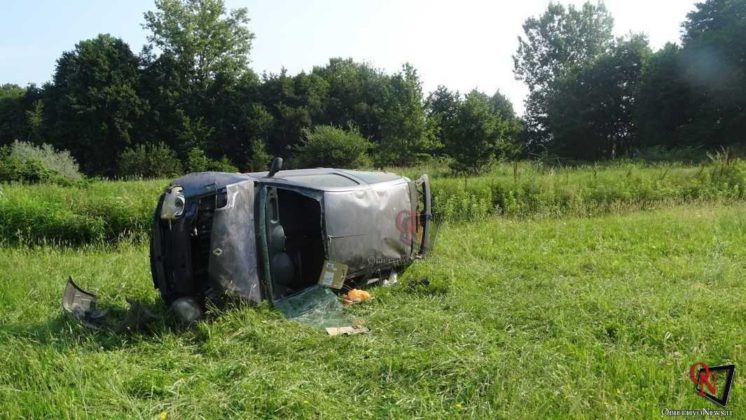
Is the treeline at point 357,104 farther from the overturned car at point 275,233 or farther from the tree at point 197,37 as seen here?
the overturned car at point 275,233

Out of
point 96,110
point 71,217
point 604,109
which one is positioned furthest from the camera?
point 96,110

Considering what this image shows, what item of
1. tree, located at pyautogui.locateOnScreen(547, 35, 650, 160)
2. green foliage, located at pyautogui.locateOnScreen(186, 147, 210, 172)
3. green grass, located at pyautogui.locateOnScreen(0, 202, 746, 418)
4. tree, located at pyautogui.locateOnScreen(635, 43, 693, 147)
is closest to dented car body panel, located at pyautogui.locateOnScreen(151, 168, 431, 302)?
green grass, located at pyautogui.locateOnScreen(0, 202, 746, 418)

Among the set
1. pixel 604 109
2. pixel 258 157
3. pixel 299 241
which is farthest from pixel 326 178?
pixel 258 157

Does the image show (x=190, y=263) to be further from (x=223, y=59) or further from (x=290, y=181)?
(x=223, y=59)

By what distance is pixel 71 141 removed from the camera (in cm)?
4369

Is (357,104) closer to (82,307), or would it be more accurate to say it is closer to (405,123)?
(405,123)

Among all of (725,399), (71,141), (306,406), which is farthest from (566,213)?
(71,141)

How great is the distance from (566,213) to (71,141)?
145ft

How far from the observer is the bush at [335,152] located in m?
29.2

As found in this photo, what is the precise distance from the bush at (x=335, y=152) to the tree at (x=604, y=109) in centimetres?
1385

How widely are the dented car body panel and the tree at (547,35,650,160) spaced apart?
3081cm
